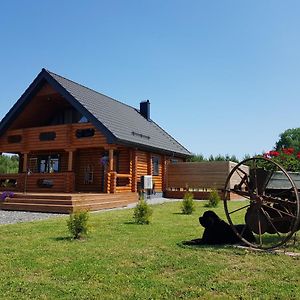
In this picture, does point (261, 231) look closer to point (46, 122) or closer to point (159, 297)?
point (159, 297)

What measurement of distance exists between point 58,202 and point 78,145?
5545 mm

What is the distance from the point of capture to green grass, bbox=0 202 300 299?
4.12 m

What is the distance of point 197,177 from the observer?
21.6 m

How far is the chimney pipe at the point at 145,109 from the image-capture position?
26.3 meters

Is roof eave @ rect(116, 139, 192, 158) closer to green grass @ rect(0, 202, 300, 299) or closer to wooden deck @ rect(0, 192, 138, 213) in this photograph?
wooden deck @ rect(0, 192, 138, 213)

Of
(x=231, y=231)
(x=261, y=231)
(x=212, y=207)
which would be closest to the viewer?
(x=261, y=231)

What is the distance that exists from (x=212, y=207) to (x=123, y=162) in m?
6.63

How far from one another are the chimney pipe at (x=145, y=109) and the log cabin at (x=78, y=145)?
2340mm

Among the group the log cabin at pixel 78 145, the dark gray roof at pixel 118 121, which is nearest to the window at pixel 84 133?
the log cabin at pixel 78 145

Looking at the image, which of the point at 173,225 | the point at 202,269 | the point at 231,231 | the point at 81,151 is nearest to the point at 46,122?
the point at 81,151

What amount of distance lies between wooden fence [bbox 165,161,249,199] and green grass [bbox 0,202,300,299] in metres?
13.6

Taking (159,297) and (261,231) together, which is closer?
(159,297)

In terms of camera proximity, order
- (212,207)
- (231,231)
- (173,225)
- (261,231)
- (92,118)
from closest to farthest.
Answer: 1. (261,231)
2. (231,231)
3. (173,225)
4. (212,207)
5. (92,118)

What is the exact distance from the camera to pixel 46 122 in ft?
73.9
